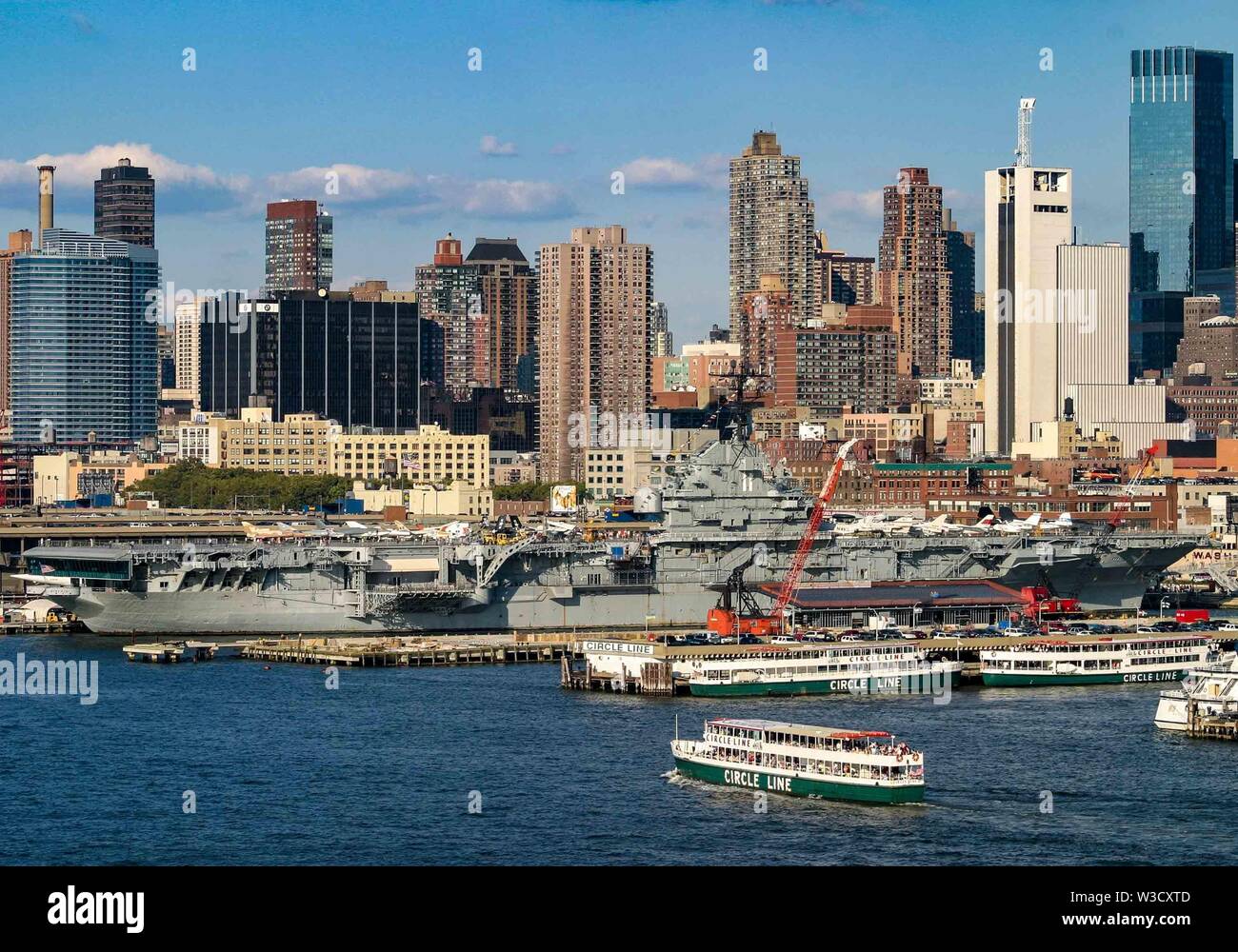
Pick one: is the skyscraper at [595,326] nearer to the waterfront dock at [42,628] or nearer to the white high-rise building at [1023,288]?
the white high-rise building at [1023,288]

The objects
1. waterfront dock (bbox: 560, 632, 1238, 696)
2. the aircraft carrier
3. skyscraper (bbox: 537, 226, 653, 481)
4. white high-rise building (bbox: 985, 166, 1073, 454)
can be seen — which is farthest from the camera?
skyscraper (bbox: 537, 226, 653, 481)

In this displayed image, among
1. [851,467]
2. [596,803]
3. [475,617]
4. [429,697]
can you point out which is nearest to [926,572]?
[475,617]

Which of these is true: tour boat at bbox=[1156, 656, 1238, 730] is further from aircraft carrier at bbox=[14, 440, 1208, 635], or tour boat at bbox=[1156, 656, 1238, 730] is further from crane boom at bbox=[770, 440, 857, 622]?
aircraft carrier at bbox=[14, 440, 1208, 635]

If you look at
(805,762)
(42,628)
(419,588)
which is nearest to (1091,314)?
(419,588)

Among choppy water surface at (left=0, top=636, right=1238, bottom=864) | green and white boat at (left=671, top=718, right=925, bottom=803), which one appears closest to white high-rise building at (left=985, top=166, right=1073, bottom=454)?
choppy water surface at (left=0, top=636, right=1238, bottom=864)

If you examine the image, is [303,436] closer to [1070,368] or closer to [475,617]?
[1070,368]

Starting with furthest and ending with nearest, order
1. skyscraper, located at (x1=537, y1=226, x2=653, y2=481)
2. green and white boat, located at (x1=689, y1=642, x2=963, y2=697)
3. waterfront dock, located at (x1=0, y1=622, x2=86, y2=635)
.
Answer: skyscraper, located at (x1=537, y1=226, x2=653, y2=481) → waterfront dock, located at (x1=0, y1=622, x2=86, y2=635) → green and white boat, located at (x1=689, y1=642, x2=963, y2=697)

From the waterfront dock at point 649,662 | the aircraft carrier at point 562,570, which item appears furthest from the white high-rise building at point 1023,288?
the waterfront dock at point 649,662
